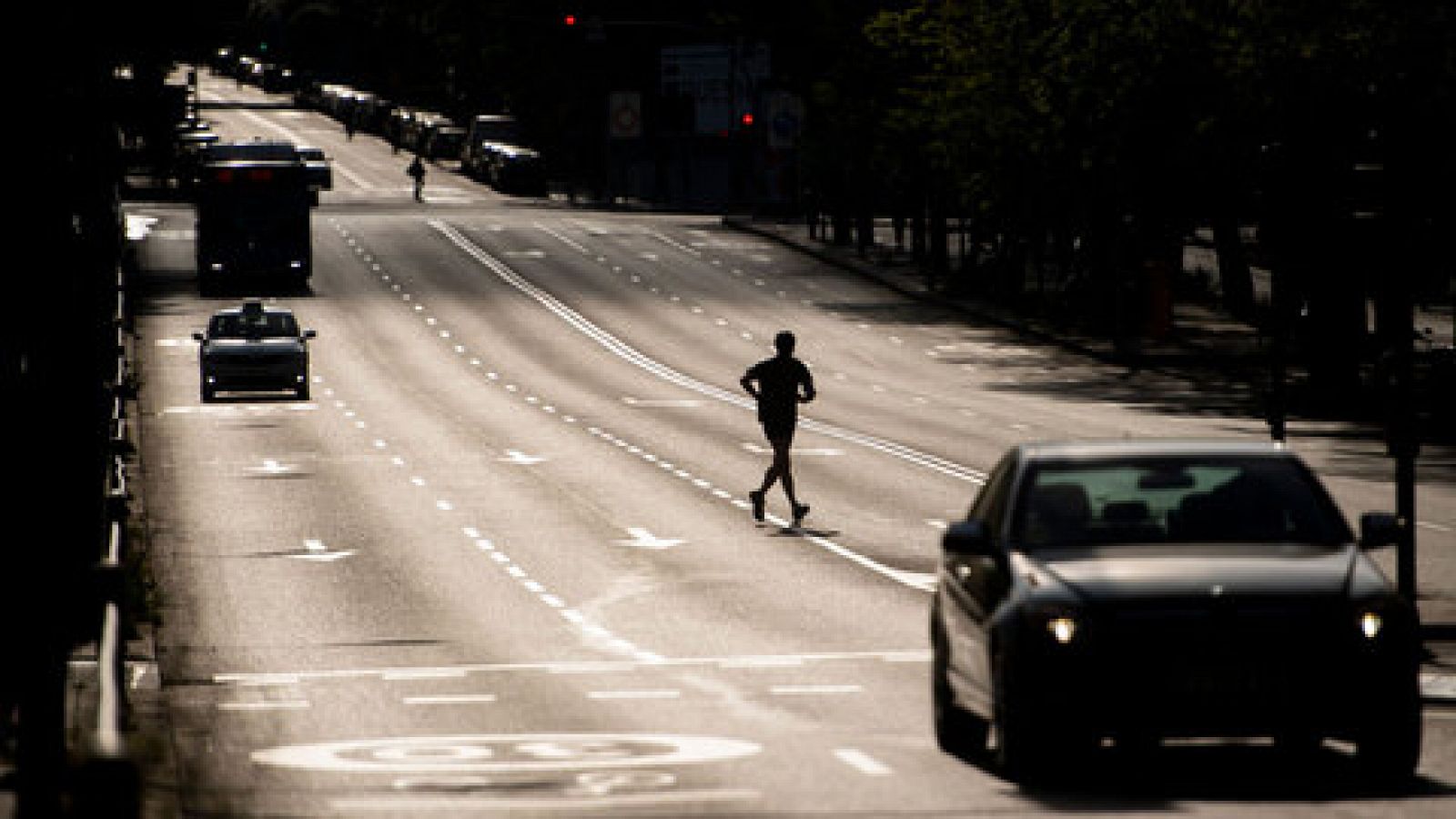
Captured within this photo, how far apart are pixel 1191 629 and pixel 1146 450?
167 centimetres

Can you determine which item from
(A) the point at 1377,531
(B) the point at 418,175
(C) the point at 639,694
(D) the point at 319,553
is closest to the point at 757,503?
(D) the point at 319,553

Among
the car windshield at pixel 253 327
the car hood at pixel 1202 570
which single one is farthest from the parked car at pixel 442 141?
the car hood at pixel 1202 570

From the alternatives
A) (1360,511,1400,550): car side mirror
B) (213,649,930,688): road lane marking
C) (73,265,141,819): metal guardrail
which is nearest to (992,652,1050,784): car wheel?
(1360,511,1400,550): car side mirror

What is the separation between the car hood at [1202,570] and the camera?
46.0 feet

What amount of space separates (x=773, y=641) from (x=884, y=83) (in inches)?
2609

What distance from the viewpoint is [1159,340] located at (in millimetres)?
70125

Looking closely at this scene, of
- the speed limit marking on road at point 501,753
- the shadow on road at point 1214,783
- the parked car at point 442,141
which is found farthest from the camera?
the parked car at point 442,141

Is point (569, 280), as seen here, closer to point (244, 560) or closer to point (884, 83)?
point (884, 83)

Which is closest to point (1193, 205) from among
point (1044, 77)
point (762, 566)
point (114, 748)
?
point (1044, 77)

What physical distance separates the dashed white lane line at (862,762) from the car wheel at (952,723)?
39 centimetres

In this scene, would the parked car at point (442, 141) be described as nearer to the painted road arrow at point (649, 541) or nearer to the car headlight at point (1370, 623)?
the painted road arrow at point (649, 541)

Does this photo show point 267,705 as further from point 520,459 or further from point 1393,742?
point 520,459

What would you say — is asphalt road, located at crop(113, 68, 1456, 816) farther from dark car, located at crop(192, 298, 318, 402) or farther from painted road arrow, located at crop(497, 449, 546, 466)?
dark car, located at crop(192, 298, 318, 402)

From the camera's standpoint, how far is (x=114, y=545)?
65.5ft
